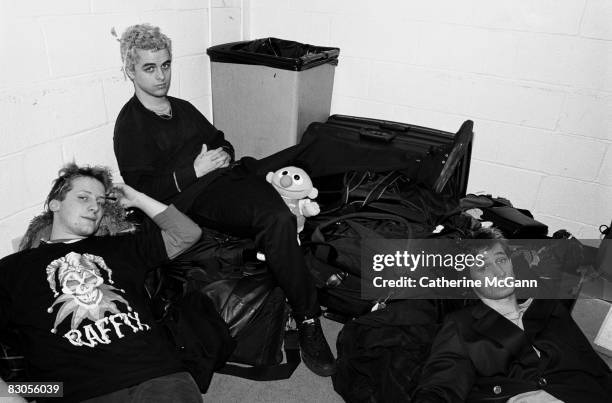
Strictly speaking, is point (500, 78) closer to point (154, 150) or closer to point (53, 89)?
point (154, 150)

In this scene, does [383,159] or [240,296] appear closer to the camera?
[240,296]

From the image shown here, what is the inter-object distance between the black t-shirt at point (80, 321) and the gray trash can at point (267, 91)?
124 centimetres

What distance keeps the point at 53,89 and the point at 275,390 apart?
4.60 ft

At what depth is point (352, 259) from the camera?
1.83 m

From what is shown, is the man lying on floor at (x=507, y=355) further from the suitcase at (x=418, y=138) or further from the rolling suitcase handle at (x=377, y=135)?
the rolling suitcase handle at (x=377, y=135)

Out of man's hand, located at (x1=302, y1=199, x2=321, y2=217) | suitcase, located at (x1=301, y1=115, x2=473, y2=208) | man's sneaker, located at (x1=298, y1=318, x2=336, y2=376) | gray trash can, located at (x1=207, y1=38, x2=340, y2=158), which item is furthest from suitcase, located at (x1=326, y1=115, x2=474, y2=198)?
man's sneaker, located at (x1=298, y1=318, x2=336, y2=376)

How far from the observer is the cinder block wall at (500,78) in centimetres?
227

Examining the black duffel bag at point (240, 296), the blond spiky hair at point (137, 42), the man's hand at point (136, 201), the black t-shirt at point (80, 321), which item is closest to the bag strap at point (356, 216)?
the black duffel bag at point (240, 296)

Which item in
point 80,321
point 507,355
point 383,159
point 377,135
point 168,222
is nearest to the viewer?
point 80,321

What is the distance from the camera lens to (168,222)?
1.61 metres

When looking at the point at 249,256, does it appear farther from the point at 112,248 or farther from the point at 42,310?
the point at 42,310

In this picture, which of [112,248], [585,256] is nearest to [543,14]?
[585,256]

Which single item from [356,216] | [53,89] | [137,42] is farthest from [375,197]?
[53,89]

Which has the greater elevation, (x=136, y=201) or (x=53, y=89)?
(x=53, y=89)
